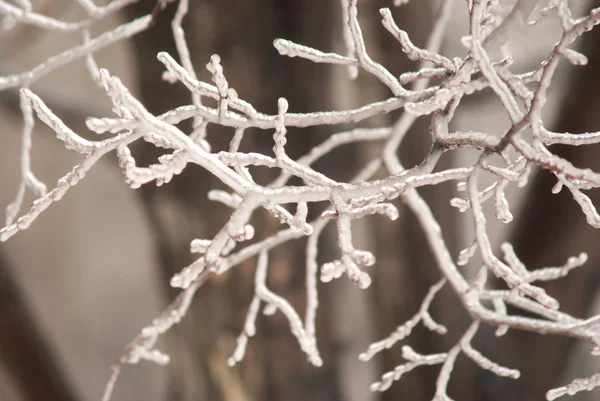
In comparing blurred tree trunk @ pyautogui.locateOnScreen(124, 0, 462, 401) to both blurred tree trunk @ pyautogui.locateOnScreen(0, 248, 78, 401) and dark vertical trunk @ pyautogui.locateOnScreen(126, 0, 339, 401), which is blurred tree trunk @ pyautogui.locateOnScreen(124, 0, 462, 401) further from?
blurred tree trunk @ pyautogui.locateOnScreen(0, 248, 78, 401)

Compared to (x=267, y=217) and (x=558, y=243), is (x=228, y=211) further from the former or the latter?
(x=558, y=243)

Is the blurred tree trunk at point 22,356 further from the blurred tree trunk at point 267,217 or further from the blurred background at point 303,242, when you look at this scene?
the blurred tree trunk at point 267,217

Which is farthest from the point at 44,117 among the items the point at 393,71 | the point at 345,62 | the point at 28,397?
the point at 28,397

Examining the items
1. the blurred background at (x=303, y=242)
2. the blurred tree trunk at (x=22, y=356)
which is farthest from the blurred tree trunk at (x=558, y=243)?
the blurred tree trunk at (x=22, y=356)

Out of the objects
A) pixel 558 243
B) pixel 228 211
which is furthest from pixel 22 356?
pixel 558 243

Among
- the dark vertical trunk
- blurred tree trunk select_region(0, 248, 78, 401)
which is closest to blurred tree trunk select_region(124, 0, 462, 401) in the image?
the dark vertical trunk
